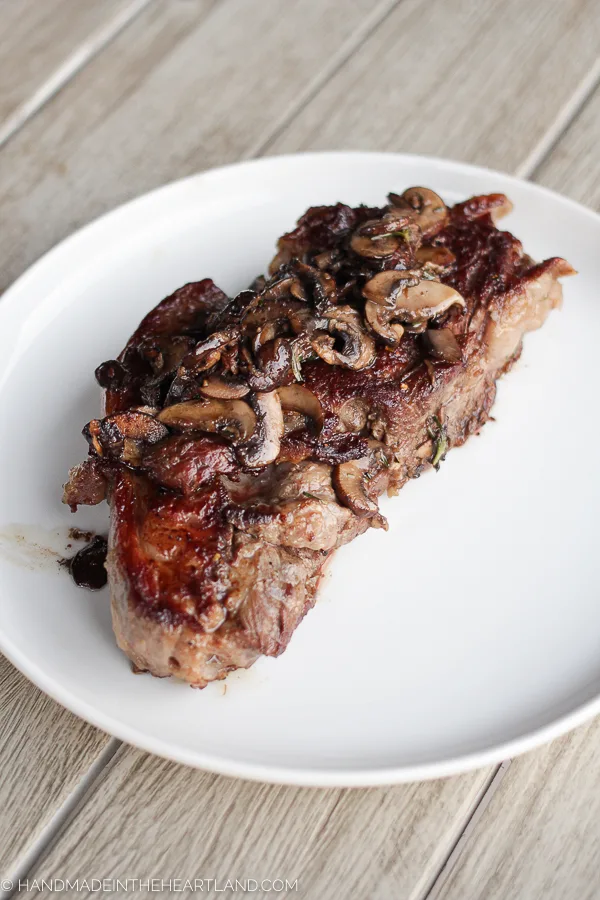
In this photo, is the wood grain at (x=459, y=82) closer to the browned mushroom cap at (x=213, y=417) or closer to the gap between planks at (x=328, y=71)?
the gap between planks at (x=328, y=71)

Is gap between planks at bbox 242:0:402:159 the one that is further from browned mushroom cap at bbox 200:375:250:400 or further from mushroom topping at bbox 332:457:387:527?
mushroom topping at bbox 332:457:387:527

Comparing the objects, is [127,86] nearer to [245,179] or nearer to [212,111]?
[212,111]

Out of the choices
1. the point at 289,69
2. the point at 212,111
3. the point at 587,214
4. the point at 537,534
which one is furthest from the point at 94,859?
the point at 289,69

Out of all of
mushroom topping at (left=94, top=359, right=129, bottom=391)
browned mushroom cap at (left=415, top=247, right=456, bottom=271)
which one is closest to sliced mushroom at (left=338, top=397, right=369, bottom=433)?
browned mushroom cap at (left=415, top=247, right=456, bottom=271)

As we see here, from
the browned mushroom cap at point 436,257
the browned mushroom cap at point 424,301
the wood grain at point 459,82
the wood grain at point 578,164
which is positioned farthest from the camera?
the wood grain at point 459,82

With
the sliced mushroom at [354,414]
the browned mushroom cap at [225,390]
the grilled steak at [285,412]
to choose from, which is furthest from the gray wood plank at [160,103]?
the sliced mushroom at [354,414]

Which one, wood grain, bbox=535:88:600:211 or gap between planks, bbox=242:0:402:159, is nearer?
wood grain, bbox=535:88:600:211
